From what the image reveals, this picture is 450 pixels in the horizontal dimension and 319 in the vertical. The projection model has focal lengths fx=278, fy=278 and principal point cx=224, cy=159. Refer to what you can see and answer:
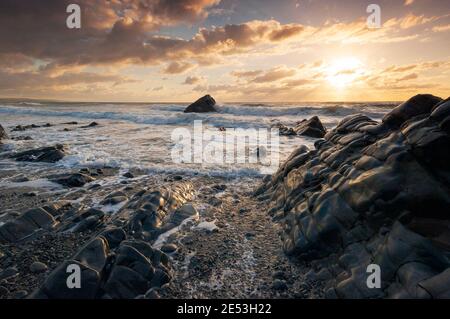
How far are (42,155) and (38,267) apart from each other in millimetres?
8230

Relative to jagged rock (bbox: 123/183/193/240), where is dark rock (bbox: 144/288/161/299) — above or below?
below

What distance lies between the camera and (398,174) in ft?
13.1

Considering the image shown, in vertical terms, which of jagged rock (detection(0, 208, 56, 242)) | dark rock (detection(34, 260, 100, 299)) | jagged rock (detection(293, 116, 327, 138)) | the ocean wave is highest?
the ocean wave

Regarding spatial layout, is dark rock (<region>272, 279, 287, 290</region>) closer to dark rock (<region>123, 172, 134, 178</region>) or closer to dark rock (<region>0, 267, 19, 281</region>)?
dark rock (<region>0, 267, 19, 281</region>)

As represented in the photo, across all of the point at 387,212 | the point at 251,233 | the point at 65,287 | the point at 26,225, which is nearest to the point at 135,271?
the point at 65,287

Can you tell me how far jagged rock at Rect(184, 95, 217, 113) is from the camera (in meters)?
36.5

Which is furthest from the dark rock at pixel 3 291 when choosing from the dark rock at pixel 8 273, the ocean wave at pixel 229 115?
the ocean wave at pixel 229 115

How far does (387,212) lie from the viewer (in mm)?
3873

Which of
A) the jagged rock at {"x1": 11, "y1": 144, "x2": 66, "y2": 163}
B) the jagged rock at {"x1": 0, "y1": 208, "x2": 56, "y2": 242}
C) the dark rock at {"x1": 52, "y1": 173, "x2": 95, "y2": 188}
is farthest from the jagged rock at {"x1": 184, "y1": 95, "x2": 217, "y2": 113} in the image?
the jagged rock at {"x1": 0, "y1": 208, "x2": 56, "y2": 242}

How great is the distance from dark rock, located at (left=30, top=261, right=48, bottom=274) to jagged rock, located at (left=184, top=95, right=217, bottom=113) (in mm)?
33001

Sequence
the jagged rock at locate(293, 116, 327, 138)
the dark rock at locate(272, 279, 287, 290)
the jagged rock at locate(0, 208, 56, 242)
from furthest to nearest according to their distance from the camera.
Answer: the jagged rock at locate(293, 116, 327, 138), the jagged rock at locate(0, 208, 56, 242), the dark rock at locate(272, 279, 287, 290)

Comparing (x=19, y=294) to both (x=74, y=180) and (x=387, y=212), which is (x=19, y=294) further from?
(x=387, y=212)

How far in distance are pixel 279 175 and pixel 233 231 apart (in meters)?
2.35
